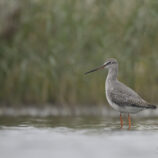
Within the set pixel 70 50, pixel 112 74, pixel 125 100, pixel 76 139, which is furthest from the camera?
pixel 70 50

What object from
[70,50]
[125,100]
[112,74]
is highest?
[70,50]

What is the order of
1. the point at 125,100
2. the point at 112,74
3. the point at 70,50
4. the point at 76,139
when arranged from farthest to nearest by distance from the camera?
1. the point at 70,50
2. the point at 112,74
3. the point at 125,100
4. the point at 76,139

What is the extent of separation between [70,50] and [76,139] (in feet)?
10.1

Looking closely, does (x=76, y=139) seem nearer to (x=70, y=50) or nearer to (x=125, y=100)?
(x=125, y=100)

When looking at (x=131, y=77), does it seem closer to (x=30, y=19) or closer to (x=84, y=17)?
(x=84, y=17)

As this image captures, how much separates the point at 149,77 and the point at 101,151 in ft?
12.2

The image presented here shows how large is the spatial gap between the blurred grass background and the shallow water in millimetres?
1016

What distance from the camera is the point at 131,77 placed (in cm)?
1026

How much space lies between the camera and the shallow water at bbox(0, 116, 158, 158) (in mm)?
6887

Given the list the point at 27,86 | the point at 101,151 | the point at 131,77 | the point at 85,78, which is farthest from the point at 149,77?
the point at 101,151

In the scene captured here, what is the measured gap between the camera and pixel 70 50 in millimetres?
10438

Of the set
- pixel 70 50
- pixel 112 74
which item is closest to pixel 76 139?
pixel 112 74

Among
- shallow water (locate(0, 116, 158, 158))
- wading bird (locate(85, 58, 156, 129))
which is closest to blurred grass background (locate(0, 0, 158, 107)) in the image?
shallow water (locate(0, 116, 158, 158))

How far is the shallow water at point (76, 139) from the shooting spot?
22.6 feet
